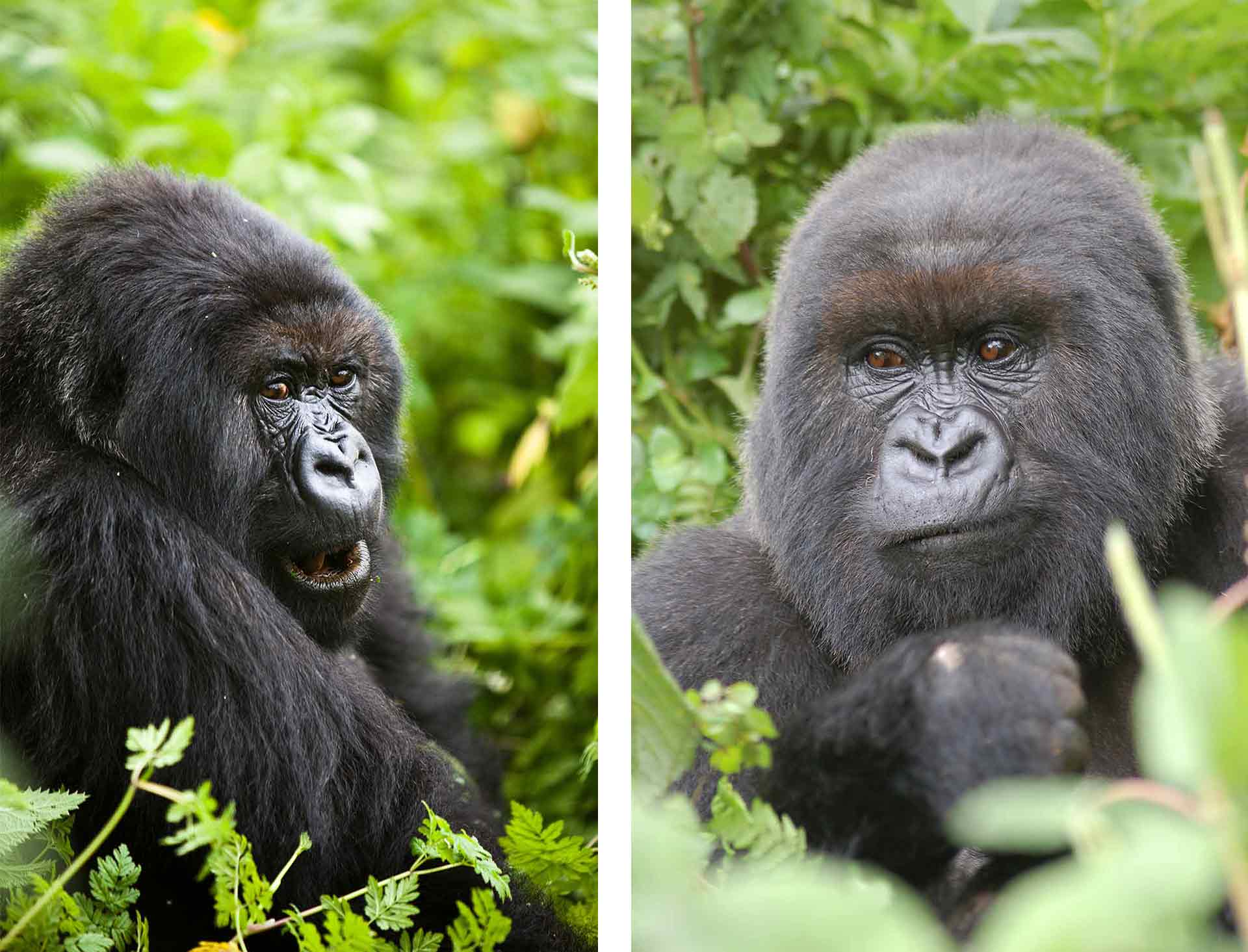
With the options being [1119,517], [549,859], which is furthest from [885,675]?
[549,859]

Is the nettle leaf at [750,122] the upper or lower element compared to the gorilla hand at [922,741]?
upper

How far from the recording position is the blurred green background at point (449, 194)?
320 cm

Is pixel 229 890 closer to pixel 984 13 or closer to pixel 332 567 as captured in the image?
pixel 332 567

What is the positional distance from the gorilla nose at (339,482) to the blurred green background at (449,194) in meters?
0.69

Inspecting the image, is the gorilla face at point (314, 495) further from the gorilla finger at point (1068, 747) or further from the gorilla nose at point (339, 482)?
the gorilla finger at point (1068, 747)

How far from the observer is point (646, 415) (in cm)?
224

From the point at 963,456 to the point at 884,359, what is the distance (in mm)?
168

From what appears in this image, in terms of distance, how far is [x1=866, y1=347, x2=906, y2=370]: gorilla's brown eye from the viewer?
5.53ft

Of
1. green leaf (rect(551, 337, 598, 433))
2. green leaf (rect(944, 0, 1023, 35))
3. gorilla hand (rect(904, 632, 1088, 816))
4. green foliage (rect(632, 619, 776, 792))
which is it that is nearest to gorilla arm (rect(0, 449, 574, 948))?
green foliage (rect(632, 619, 776, 792))

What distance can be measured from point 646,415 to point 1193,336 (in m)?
0.86

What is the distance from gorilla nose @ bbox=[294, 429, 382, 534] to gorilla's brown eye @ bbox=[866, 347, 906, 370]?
0.81 m

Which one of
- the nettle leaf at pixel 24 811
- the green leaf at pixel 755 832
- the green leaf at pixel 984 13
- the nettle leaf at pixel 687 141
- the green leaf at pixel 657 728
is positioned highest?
the green leaf at pixel 984 13

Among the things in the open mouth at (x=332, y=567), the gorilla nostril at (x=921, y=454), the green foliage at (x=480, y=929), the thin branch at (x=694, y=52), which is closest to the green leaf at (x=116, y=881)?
the green foliage at (x=480, y=929)

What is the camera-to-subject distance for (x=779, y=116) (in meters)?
2.36
